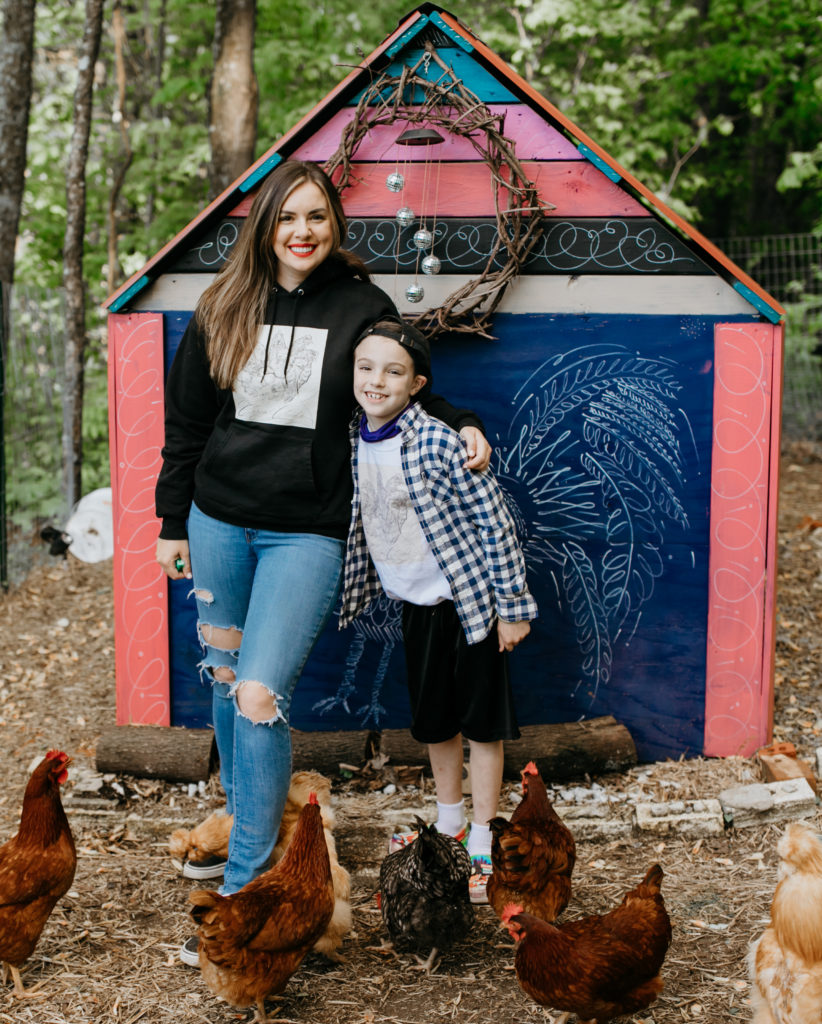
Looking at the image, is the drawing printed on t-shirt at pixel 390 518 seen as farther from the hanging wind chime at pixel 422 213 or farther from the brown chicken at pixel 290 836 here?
the hanging wind chime at pixel 422 213

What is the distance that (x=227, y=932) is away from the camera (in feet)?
7.55

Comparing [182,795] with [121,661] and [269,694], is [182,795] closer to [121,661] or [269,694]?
[121,661]

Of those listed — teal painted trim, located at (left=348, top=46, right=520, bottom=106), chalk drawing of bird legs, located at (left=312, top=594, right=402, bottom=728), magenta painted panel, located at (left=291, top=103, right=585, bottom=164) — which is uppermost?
teal painted trim, located at (left=348, top=46, right=520, bottom=106)

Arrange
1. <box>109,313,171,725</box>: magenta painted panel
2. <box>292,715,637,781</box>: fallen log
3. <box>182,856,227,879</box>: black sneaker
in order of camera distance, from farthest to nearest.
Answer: <box>109,313,171,725</box>: magenta painted panel, <box>292,715,637,781</box>: fallen log, <box>182,856,227,879</box>: black sneaker

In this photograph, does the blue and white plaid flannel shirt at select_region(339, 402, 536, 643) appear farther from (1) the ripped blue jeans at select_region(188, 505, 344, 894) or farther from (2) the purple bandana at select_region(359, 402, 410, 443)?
(1) the ripped blue jeans at select_region(188, 505, 344, 894)

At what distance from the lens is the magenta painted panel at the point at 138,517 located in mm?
3979

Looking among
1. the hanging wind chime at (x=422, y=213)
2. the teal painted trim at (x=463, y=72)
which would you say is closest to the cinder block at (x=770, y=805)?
the hanging wind chime at (x=422, y=213)

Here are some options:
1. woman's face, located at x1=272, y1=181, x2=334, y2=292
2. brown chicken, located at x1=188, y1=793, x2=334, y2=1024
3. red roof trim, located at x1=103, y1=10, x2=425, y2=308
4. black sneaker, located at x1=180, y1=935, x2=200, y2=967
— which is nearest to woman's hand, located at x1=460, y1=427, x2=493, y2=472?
woman's face, located at x1=272, y1=181, x2=334, y2=292

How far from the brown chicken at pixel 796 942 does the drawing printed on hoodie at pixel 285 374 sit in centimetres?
168

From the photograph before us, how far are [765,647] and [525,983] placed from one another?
1993mm

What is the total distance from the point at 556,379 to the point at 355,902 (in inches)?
82.5

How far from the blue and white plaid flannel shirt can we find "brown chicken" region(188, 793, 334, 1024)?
0.79 m

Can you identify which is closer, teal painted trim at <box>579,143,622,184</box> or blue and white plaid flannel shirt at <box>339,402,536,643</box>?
blue and white plaid flannel shirt at <box>339,402,536,643</box>

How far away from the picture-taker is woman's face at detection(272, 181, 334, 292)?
2727 millimetres
